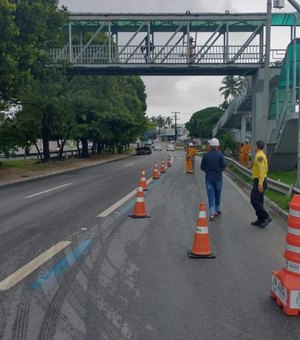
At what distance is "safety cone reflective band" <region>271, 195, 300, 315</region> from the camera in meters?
4.57

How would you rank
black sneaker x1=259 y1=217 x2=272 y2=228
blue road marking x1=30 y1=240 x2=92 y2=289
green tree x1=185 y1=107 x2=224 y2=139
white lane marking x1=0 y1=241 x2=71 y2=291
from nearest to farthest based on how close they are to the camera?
white lane marking x1=0 y1=241 x2=71 y2=291, blue road marking x1=30 y1=240 x2=92 y2=289, black sneaker x1=259 y1=217 x2=272 y2=228, green tree x1=185 y1=107 x2=224 y2=139

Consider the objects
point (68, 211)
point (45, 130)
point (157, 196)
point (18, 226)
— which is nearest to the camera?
point (18, 226)

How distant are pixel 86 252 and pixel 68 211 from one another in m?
4.33

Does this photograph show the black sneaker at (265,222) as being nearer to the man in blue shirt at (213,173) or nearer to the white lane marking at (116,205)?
the man in blue shirt at (213,173)

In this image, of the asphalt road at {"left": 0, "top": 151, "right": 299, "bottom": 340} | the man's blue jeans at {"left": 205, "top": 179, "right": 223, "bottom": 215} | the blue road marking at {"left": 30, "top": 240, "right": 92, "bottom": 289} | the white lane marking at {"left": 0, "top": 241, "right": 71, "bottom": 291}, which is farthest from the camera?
the man's blue jeans at {"left": 205, "top": 179, "right": 223, "bottom": 215}

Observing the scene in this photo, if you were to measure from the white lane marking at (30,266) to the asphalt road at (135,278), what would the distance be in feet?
0.05

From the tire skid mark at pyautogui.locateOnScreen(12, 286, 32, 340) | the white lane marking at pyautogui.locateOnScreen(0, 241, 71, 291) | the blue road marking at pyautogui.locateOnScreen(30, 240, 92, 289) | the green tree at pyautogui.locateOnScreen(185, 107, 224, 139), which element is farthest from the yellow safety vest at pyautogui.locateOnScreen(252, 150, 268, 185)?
the green tree at pyautogui.locateOnScreen(185, 107, 224, 139)

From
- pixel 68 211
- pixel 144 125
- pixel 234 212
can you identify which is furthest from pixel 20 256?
pixel 144 125

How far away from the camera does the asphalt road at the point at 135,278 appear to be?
14.0 feet

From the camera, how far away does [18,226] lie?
928 centimetres

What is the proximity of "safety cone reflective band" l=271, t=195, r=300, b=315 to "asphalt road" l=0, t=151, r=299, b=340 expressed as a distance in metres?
0.14

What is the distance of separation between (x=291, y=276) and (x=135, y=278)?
2001mm

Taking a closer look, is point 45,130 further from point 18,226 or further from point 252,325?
point 252,325

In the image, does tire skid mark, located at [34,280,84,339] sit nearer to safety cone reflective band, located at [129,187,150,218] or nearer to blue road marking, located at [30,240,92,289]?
blue road marking, located at [30,240,92,289]
